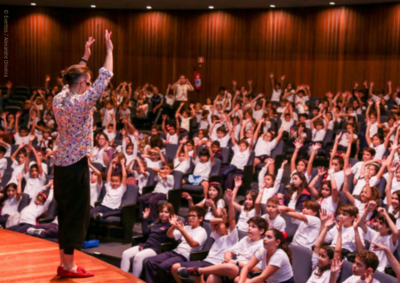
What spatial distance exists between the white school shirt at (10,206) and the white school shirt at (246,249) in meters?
2.94

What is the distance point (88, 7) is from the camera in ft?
45.0

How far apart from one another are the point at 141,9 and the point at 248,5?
117 inches

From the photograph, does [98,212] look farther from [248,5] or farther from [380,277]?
[248,5]

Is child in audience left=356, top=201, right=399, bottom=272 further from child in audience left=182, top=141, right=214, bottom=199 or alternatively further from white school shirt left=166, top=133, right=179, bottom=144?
white school shirt left=166, top=133, right=179, bottom=144

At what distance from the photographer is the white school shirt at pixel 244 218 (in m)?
5.28

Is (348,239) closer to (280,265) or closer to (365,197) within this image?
(365,197)

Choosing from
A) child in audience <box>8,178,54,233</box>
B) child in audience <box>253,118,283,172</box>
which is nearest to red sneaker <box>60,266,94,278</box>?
child in audience <box>8,178,54,233</box>

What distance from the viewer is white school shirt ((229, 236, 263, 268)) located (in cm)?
438

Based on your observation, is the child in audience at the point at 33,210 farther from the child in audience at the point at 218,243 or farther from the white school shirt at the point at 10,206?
the child in audience at the point at 218,243

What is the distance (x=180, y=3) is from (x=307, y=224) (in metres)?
8.58

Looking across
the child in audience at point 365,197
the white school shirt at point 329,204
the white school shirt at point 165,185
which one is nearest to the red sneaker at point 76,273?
the child in audience at point 365,197

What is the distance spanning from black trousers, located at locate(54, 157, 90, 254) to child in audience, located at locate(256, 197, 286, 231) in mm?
2469

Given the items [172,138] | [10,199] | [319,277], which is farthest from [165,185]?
[319,277]

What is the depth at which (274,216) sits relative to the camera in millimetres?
4887
